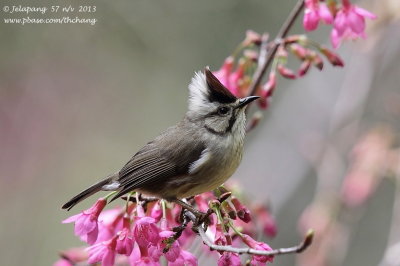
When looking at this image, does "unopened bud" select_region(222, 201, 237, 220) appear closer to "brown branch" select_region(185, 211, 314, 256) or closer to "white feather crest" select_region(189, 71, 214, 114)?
"brown branch" select_region(185, 211, 314, 256)

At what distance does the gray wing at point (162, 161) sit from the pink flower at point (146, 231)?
14.3 inches

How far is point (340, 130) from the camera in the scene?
547 centimetres

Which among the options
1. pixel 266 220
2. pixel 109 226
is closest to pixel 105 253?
pixel 109 226

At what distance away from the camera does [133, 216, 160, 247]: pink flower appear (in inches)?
91.2

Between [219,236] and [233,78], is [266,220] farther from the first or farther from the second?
[219,236]

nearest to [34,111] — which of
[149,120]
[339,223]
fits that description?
[149,120]

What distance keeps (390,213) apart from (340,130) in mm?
1982

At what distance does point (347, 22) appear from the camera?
3006 millimetres

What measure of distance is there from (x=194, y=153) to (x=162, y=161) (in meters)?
0.15

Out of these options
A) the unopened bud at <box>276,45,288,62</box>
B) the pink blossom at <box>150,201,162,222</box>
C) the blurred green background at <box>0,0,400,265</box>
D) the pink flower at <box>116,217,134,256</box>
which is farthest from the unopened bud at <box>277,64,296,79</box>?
the blurred green background at <box>0,0,400,265</box>

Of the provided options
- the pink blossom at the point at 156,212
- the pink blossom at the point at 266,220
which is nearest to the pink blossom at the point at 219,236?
the pink blossom at the point at 156,212

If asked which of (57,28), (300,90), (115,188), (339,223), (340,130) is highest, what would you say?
(57,28)

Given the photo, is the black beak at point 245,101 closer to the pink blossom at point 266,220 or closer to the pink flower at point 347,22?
the pink flower at point 347,22

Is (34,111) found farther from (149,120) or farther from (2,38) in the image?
(149,120)
